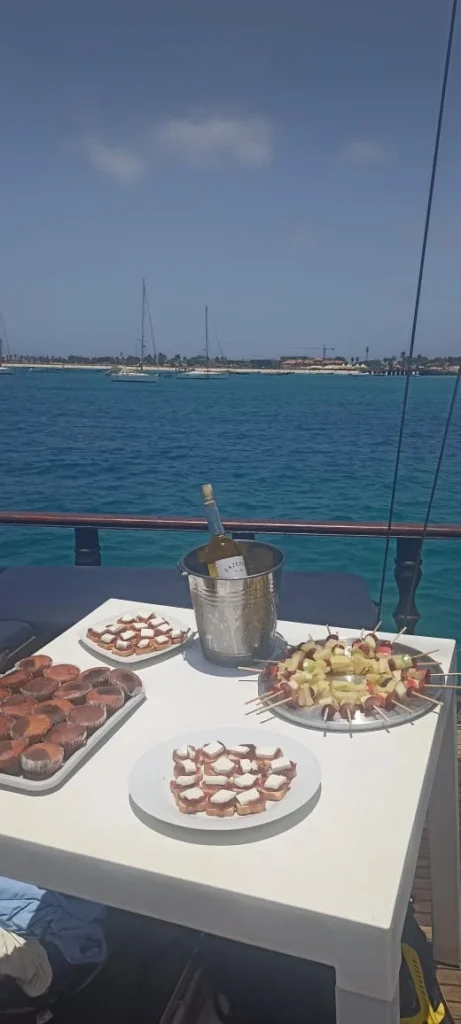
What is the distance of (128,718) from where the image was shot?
1.27 meters

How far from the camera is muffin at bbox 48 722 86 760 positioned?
110 centimetres

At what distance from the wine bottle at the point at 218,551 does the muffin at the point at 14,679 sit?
399mm

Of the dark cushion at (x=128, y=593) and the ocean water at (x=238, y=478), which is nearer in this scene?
the dark cushion at (x=128, y=593)

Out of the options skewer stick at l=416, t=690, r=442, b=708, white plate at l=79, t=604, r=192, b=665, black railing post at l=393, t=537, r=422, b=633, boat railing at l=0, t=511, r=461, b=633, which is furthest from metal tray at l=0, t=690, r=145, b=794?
black railing post at l=393, t=537, r=422, b=633

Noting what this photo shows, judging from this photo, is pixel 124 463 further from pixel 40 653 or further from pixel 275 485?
pixel 40 653

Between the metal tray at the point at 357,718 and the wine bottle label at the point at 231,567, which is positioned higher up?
the wine bottle label at the point at 231,567

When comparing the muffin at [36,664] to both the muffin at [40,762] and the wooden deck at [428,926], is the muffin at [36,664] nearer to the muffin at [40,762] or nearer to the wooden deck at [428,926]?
the muffin at [40,762]

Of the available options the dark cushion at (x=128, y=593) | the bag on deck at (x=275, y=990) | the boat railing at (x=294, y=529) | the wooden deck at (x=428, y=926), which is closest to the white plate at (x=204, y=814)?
the bag on deck at (x=275, y=990)

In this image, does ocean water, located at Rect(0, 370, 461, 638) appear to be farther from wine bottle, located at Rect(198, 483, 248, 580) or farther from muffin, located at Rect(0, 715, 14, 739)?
muffin, located at Rect(0, 715, 14, 739)

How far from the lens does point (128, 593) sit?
2.47m

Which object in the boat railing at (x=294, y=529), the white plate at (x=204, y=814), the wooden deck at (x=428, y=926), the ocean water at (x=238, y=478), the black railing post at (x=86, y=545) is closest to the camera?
the white plate at (x=204, y=814)

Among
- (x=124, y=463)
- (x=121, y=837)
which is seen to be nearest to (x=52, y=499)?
(x=124, y=463)

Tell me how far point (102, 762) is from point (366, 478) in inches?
733

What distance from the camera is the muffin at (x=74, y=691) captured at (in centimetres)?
125
